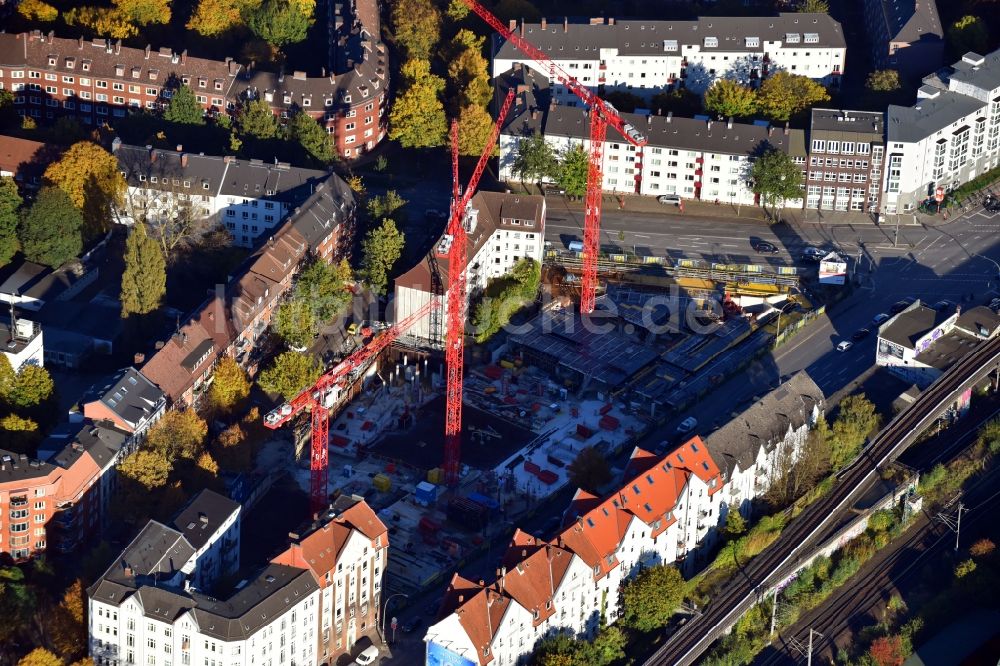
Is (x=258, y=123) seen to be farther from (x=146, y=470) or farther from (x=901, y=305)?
(x=901, y=305)

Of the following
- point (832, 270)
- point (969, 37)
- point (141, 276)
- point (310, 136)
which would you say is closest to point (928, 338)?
point (832, 270)

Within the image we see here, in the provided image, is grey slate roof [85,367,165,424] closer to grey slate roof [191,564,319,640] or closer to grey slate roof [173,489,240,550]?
grey slate roof [173,489,240,550]

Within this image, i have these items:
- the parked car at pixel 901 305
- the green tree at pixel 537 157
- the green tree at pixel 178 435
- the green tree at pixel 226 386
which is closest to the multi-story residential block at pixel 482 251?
the green tree at pixel 537 157

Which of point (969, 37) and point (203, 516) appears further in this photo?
point (969, 37)

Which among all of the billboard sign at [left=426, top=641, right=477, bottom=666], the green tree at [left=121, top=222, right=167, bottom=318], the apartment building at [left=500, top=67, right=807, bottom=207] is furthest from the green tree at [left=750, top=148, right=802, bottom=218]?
the billboard sign at [left=426, top=641, right=477, bottom=666]

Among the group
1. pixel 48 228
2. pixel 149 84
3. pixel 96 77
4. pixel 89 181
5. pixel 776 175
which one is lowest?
pixel 48 228

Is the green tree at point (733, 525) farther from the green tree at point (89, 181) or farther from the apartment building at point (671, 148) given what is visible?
the green tree at point (89, 181)

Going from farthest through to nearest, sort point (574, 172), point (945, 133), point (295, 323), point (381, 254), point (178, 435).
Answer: point (945, 133)
point (574, 172)
point (381, 254)
point (295, 323)
point (178, 435)
